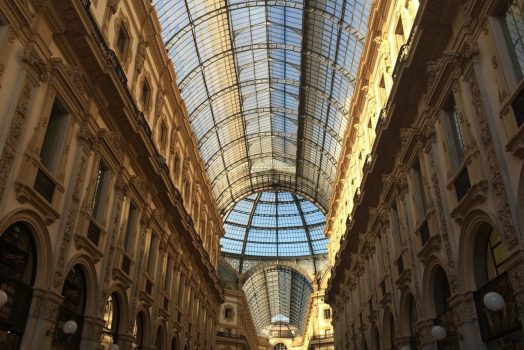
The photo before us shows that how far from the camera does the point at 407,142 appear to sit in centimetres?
1775

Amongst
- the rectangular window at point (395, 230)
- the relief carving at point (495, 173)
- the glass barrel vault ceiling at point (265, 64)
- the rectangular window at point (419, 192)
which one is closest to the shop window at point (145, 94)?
the glass barrel vault ceiling at point (265, 64)

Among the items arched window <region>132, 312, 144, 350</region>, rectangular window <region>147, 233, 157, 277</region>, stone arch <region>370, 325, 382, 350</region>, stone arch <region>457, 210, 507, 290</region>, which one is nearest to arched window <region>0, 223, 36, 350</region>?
arched window <region>132, 312, 144, 350</region>

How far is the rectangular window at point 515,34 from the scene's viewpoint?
10.6 meters

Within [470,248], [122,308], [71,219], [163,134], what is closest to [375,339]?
[122,308]

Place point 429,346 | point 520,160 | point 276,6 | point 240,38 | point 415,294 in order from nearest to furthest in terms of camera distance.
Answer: point 520,160 → point 429,346 → point 415,294 → point 276,6 → point 240,38

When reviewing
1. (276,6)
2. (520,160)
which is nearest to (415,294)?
(520,160)

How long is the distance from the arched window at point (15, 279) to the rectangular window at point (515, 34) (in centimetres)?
1226

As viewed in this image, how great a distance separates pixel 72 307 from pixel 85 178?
13.2ft

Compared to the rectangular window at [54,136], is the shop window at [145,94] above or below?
above

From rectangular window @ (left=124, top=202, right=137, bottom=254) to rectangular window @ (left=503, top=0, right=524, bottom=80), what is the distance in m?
15.4

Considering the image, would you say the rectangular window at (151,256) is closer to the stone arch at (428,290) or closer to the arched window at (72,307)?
the arched window at (72,307)

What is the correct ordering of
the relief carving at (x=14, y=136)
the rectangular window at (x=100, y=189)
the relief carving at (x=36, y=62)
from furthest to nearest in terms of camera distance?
the rectangular window at (x=100, y=189) < the relief carving at (x=36, y=62) < the relief carving at (x=14, y=136)

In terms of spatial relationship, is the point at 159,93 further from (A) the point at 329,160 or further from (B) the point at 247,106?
(A) the point at 329,160

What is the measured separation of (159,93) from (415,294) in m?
15.4
